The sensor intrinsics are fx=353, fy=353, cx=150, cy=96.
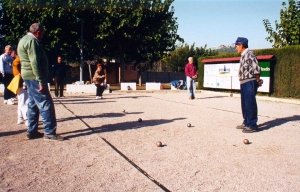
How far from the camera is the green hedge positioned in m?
16.9

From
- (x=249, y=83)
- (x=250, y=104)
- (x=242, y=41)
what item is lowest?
(x=250, y=104)

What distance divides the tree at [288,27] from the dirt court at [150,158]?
2018cm

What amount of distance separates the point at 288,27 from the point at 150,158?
82.0 ft

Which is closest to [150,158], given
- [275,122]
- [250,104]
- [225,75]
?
[250,104]

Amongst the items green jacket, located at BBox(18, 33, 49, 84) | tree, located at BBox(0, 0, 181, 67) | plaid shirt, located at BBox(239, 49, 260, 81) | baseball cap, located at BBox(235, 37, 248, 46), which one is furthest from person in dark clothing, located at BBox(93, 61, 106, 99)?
tree, located at BBox(0, 0, 181, 67)

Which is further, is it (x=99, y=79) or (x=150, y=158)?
(x=99, y=79)

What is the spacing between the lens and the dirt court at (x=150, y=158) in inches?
161

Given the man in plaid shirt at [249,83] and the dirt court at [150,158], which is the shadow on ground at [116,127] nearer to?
the dirt court at [150,158]

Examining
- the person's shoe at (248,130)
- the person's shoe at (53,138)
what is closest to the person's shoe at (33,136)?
the person's shoe at (53,138)

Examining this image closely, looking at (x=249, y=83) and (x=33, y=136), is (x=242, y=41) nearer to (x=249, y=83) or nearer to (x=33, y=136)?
(x=249, y=83)

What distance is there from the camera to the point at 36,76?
6.12 metres

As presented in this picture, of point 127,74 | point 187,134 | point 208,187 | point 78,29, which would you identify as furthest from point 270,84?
point 127,74

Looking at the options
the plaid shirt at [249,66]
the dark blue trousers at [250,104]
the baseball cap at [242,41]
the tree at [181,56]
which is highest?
the tree at [181,56]

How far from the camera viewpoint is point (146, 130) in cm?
774
